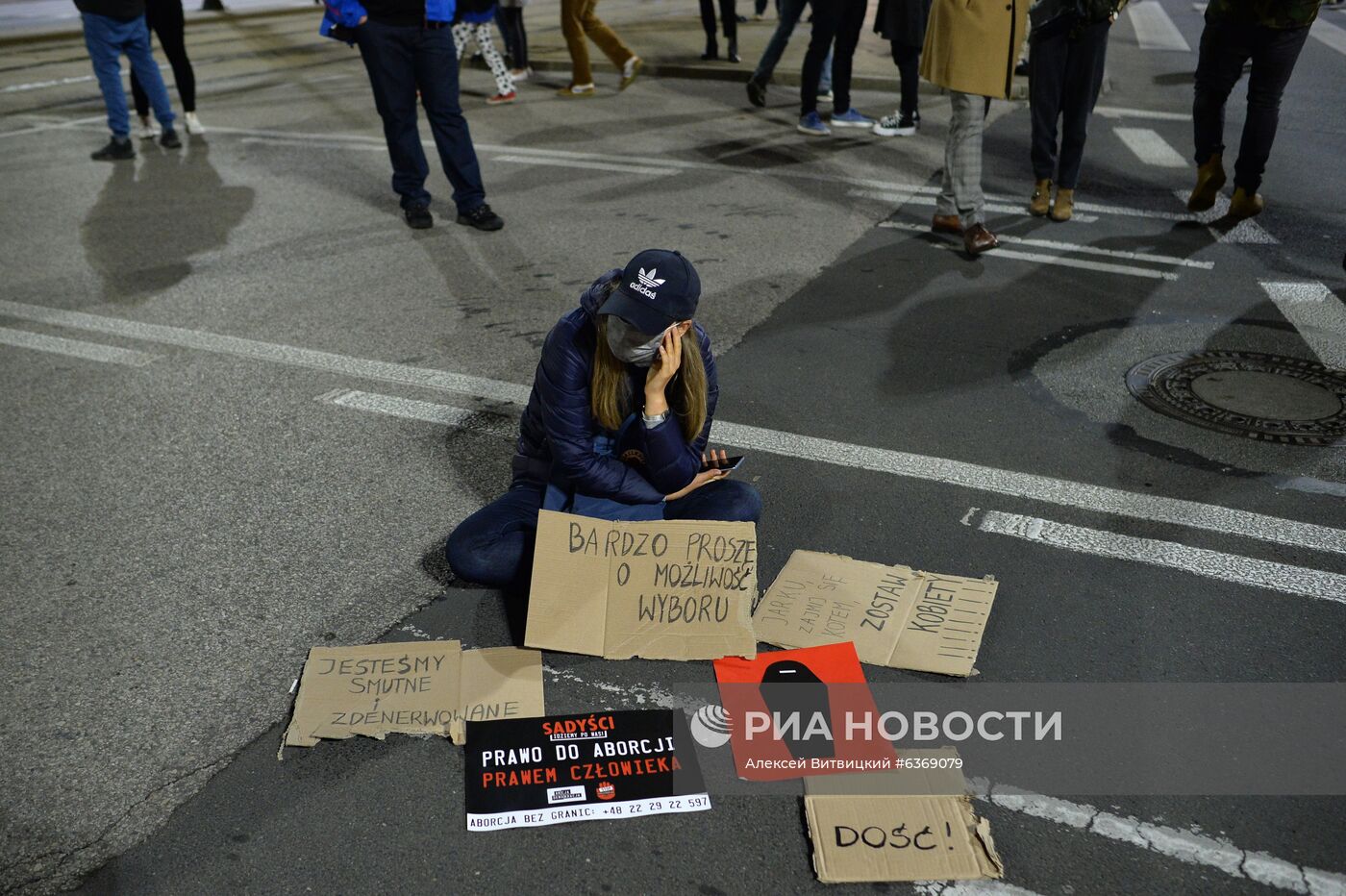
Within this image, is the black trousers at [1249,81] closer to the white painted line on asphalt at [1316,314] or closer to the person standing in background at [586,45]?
the white painted line on asphalt at [1316,314]

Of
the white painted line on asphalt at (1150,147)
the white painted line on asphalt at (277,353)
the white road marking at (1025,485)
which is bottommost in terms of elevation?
the white road marking at (1025,485)

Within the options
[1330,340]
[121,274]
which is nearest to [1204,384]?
[1330,340]

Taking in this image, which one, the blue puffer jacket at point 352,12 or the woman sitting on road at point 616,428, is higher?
the blue puffer jacket at point 352,12

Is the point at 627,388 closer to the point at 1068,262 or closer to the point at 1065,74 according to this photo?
the point at 1068,262

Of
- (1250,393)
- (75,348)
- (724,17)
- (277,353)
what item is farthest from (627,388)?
(724,17)

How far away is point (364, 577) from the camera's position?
3.50m

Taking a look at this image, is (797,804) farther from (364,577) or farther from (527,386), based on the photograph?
(527,386)

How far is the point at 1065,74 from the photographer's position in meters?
6.52

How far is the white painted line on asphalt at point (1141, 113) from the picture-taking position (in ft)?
33.5

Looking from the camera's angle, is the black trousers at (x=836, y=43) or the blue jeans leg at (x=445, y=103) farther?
the black trousers at (x=836, y=43)

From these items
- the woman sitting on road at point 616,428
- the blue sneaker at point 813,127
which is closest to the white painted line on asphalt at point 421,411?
the woman sitting on road at point 616,428

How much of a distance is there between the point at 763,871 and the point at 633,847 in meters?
0.29

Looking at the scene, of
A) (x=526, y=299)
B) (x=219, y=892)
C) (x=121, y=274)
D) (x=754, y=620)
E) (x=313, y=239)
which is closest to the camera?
(x=219, y=892)

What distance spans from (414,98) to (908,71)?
420 cm
